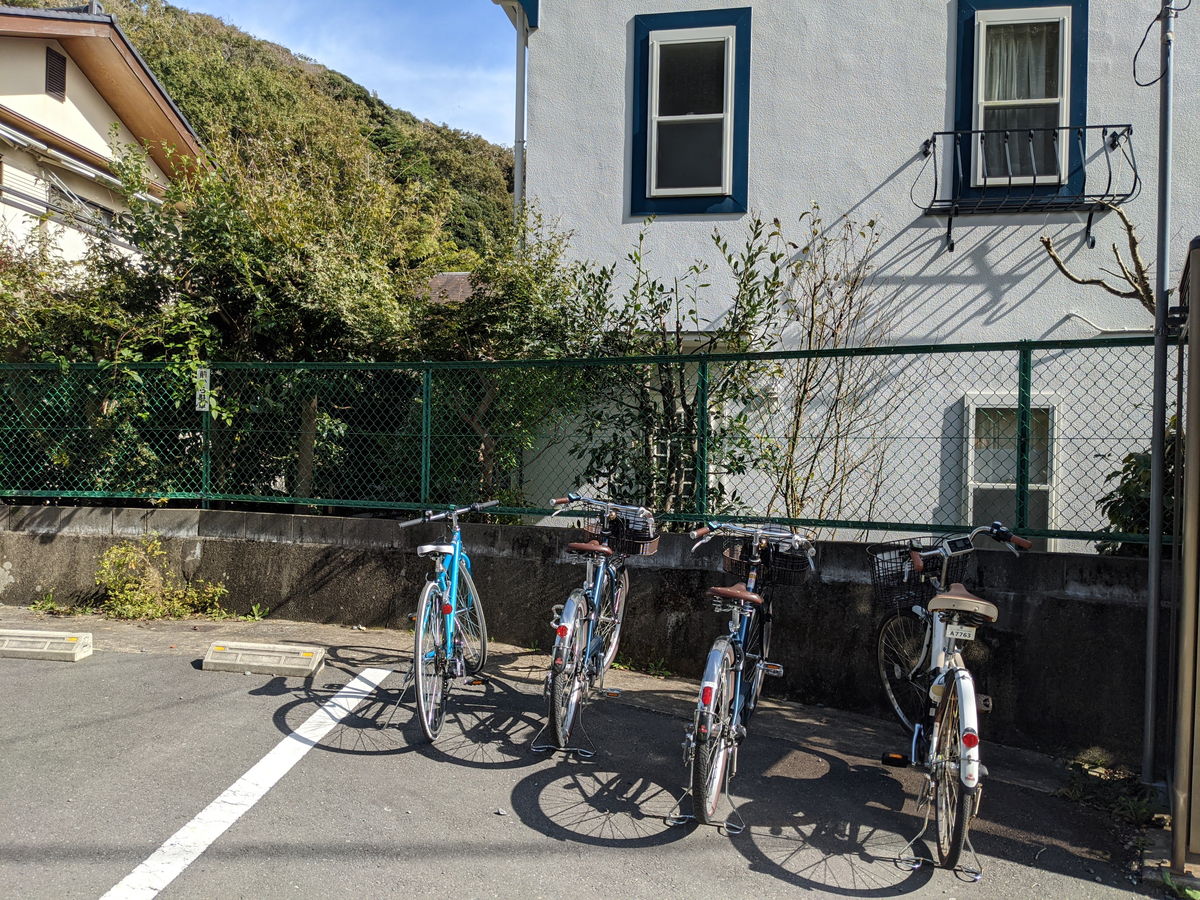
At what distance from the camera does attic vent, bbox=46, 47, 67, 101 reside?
1611cm

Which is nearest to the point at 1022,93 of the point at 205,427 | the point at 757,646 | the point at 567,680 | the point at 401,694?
the point at 757,646

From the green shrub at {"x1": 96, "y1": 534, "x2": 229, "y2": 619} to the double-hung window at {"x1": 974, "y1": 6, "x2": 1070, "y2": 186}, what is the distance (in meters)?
7.59

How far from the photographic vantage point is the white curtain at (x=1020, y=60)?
8.36m

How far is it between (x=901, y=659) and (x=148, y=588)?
5783 mm

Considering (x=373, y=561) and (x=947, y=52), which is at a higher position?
(x=947, y=52)

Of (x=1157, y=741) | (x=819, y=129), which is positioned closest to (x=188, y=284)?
(x=819, y=129)

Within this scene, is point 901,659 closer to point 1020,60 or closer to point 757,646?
point 757,646

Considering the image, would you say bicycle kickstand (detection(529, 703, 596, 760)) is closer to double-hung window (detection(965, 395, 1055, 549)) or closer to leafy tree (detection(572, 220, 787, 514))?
leafy tree (detection(572, 220, 787, 514))

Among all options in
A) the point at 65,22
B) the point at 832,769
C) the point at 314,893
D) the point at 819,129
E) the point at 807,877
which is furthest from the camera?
the point at 65,22

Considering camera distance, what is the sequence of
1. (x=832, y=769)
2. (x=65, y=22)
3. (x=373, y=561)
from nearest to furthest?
(x=832, y=769)
(x=373, y=561)
(x=65, y=22)

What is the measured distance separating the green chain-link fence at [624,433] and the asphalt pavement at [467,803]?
1655mm

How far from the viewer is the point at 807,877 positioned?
3.64 meters

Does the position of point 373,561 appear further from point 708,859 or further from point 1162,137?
point 1162,137

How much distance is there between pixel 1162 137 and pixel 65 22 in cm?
1713
